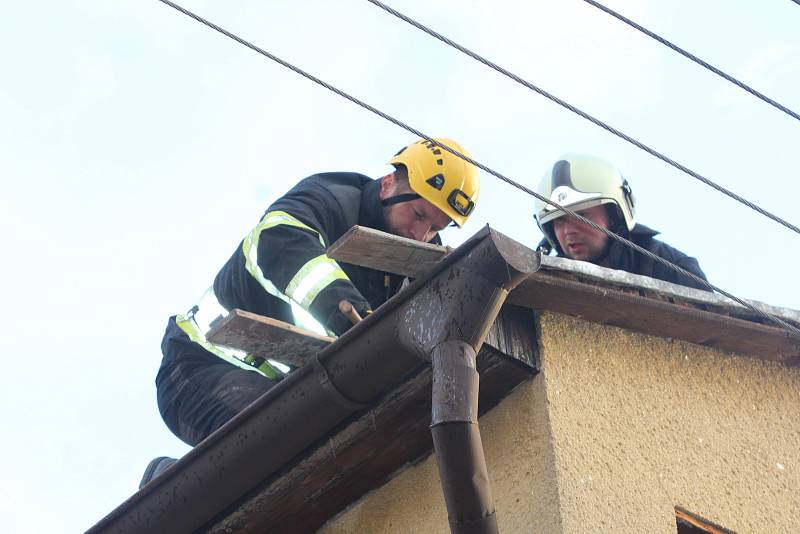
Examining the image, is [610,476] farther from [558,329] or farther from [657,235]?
[657,235]

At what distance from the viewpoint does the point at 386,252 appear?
444cm

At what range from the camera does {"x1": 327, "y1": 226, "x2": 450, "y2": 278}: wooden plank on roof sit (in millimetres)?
4359

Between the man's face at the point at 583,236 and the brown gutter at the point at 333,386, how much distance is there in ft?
9.45

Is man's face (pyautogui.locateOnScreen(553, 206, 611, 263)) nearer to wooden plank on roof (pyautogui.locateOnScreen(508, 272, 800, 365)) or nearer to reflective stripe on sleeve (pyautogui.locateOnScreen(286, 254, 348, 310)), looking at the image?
wooden plank on roof (pyautogui.locateOnScreen(508, 272, 800, 365))

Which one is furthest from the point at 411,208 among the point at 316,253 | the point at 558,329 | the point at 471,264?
the point at 471,264

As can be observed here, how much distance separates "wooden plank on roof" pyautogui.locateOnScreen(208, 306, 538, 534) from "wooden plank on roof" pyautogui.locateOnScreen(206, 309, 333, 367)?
0.31 m

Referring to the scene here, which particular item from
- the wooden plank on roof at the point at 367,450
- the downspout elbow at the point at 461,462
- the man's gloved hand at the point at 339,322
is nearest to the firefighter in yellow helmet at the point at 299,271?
the man's gloved hand at the point at 339,322

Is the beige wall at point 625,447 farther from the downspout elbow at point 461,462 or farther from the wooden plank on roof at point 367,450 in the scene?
the downspout elbow at point 461,462

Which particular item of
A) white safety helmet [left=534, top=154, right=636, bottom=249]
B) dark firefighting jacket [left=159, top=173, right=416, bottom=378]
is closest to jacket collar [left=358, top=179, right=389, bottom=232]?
dark firefighting jacket [left=159, top=173, right=416, bottom=378]

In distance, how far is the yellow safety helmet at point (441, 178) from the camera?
666 centimetres

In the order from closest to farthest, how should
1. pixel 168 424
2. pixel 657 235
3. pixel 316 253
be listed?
1. pixel 316 253
2. pixel 168 424
3. pixel 657 235

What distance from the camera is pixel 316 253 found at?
18.3 feet

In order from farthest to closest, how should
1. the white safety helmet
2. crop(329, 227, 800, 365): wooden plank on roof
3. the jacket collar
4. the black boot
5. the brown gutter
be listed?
the white safety helmet
the jacket collar
the black boot
crop(329, 227, 800, 365): wooden plank on roof
the brown gutter

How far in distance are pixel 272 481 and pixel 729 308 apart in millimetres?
1772
